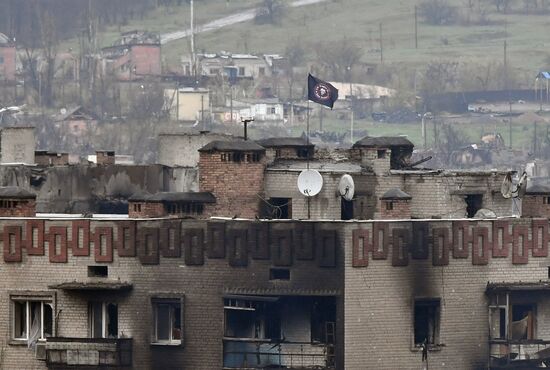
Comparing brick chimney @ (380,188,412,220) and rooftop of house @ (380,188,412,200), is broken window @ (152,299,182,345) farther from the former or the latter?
rooftop of house @ (380,188,412,200)

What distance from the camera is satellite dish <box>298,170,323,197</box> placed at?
259ft

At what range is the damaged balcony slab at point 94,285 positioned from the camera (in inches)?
2955

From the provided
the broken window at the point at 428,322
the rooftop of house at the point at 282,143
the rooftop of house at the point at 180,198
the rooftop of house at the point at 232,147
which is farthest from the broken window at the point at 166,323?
the rooftop of house at the point at 282,143

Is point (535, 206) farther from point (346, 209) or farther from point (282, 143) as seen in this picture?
point (282, 143)

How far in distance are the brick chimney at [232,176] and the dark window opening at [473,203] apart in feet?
18.8

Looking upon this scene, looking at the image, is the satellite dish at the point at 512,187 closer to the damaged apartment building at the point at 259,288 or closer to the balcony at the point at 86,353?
the damaged apartment building at the point at 259,288

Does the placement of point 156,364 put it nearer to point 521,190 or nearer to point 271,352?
point 271,352

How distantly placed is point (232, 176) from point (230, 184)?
27 cm

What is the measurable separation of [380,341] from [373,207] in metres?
6.51

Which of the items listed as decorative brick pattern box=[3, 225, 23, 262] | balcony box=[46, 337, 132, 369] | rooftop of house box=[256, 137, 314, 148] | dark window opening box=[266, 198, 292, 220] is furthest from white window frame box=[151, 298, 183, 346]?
rooftop of house box=[256, 137, 314, 148]

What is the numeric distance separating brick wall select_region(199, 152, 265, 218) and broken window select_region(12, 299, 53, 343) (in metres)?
4.83

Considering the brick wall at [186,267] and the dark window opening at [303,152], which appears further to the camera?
the dark window opening at [303,152]

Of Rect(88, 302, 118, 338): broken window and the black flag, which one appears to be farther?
the black flag

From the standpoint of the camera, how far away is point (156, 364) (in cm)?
7519
